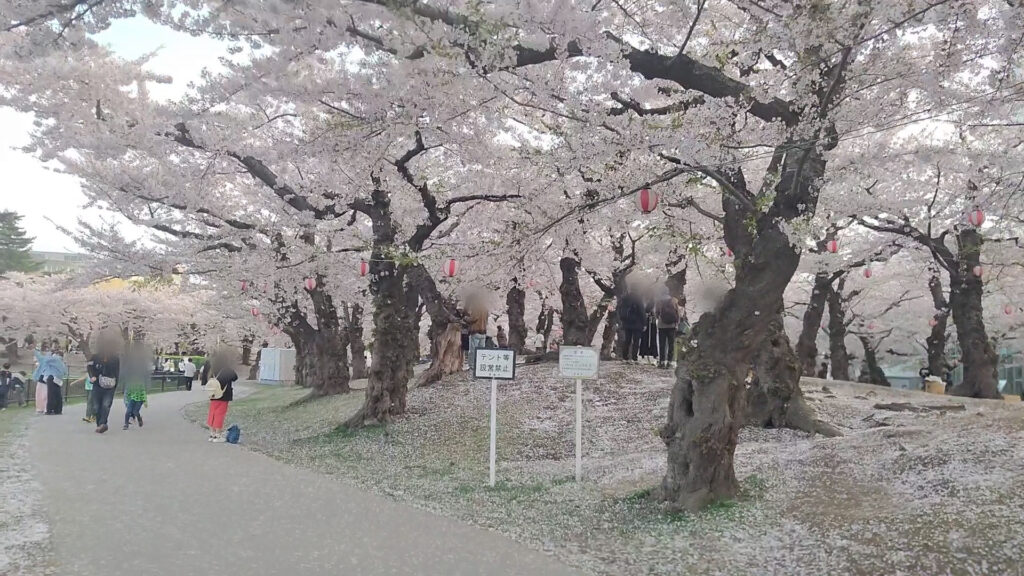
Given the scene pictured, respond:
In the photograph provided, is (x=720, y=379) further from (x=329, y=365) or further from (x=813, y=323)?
(x=329, y=365)

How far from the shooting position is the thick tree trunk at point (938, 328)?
20.2 m

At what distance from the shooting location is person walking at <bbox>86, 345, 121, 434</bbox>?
1183 centimetres

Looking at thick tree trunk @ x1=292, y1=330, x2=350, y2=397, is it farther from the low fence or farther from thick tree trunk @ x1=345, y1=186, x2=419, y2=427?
the low fence

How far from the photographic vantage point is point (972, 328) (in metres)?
15.7

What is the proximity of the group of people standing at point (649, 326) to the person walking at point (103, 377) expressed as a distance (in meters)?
10.3

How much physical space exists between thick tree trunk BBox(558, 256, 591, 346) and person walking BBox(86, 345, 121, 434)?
9209 mm

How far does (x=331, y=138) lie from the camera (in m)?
9.25

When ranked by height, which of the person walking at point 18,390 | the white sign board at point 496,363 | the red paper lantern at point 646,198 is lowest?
the person walking at point 18,390

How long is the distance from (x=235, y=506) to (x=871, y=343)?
3186 centimetres

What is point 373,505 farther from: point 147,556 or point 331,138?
point 331,138

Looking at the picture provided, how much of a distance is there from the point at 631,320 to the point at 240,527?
12.8 meters

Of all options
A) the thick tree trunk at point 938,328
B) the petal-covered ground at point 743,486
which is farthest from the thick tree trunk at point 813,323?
the petal-covered ground at point 743,486

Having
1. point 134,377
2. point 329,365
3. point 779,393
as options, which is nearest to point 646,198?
point 779,393

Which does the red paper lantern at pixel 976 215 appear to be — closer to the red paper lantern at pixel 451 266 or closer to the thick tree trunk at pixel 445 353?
the red paper lantern at pixel 451 266
